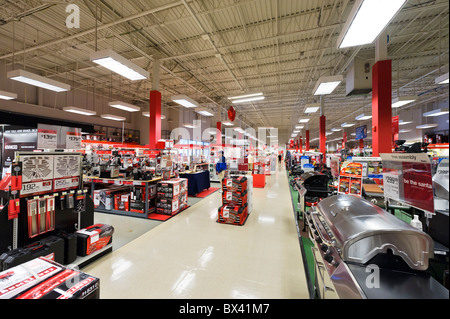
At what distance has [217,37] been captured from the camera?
675 centimetres

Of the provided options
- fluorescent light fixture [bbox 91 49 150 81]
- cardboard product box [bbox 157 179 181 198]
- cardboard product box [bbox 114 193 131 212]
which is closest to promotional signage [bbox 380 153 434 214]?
cardboard product box [bbox 157 179 181 198]

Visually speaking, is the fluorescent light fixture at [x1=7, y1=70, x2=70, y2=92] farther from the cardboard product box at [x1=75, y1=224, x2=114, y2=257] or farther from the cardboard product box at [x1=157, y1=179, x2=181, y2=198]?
the cardboard product box at [x1=75, y1=224, x2=114, y2=257]

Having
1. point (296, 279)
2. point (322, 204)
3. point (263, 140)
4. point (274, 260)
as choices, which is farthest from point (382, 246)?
point (263, 140)

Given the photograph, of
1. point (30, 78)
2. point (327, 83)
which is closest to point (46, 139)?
point (30, 78)

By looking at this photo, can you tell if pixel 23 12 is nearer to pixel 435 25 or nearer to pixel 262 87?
pixel 262 87

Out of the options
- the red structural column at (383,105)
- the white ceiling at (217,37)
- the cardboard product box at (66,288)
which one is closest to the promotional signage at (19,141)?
the white ceiling at (217,37)

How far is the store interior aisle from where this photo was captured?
2180 mm

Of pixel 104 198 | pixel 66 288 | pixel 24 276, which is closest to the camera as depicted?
pixel 66 288

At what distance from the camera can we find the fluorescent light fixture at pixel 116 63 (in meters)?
4.25

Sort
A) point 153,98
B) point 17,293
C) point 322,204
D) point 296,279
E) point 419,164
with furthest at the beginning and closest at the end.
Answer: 1. point 153,98
2. point 296,279
3. point 322,204
4. point 419,164
5. point 17,293

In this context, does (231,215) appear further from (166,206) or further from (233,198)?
(166,206)

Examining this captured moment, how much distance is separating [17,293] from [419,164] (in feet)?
9.57

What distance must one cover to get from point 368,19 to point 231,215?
431 cm

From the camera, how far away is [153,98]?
25.2ft
